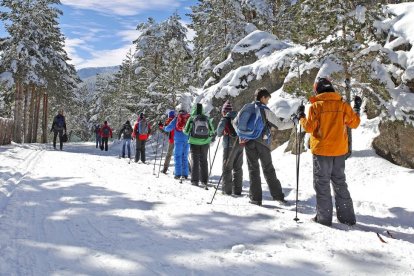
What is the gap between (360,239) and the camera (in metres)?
4.85

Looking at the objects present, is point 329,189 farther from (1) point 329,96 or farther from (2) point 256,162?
(2) point 256,162

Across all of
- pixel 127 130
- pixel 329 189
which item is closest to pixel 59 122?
pixel 127 130

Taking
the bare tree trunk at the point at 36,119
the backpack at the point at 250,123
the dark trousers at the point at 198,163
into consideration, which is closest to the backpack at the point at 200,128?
the dark trousers at the point at 198,163

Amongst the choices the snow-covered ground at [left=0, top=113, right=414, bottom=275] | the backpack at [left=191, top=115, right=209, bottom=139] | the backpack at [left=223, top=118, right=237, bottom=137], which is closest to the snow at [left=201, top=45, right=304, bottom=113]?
the backpack at [left=191, top=115, right=209, bottom=139]

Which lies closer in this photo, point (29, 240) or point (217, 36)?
point (29, 240)

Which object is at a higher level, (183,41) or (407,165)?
(183,41)

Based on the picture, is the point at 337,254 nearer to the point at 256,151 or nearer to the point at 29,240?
the point at 256,151

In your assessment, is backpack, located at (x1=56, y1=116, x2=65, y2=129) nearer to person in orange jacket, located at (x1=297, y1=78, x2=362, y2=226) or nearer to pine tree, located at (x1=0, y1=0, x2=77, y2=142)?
pine tree, located at (x1=0, y1=0, x2=77, y2=142)

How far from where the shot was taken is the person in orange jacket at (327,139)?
5668 mm

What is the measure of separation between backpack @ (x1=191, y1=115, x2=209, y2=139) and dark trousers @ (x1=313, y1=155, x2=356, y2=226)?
423 centimetres

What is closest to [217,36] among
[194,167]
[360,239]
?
[194,167]

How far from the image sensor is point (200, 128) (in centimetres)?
963

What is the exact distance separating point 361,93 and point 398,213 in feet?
16.3

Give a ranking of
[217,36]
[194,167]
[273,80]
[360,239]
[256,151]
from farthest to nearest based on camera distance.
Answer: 1. [217,36]
2. [273,80]
3. [194,167]
4. [256,151]
5. [360,239]
